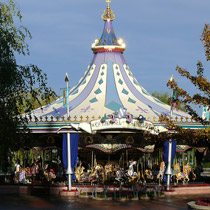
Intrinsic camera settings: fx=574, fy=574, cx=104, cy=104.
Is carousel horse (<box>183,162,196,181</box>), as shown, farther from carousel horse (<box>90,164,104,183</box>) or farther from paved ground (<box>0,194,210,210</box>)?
carousel horse (<box>90,164,104,183</box>)

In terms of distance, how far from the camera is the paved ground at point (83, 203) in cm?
2180

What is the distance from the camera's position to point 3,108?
49.2 ft

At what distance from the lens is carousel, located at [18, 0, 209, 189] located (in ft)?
92.4

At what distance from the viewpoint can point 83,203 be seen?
76.3 feet

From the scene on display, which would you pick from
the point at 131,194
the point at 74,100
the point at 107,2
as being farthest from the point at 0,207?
the point at 107,2

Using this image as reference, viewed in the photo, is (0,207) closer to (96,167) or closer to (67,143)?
(67,143)

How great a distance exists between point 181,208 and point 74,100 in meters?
11.8

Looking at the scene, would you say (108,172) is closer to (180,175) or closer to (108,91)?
(180,175)

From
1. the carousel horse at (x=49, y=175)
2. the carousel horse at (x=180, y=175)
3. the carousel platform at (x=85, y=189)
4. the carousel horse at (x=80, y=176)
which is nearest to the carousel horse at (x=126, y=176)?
the carousel platform at (x=85, y=189)

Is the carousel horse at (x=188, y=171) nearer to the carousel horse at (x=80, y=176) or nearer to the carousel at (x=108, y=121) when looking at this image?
the carousel at (x=108, y=121)

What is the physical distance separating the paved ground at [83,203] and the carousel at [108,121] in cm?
315

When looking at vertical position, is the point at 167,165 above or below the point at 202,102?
below

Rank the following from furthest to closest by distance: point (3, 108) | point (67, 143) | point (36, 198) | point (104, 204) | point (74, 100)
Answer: point (74, 100), point (67, 143), point (36, 198), point (104, 204), point (3, 108)

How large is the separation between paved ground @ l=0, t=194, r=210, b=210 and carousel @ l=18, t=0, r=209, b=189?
10.3 feet
